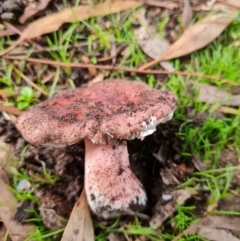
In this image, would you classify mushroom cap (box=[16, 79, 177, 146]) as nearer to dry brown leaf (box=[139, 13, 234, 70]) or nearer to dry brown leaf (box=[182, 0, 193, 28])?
dry brown leaf (box=[139, 13, 234, 70])

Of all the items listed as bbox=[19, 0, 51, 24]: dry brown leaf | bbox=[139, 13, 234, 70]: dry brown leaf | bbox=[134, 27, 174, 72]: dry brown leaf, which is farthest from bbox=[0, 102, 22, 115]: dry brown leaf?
bbox=[134, 27, 174, 72]: dry brown leaf

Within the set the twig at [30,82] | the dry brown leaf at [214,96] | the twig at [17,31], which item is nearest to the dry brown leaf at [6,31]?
the twig at [17,31]

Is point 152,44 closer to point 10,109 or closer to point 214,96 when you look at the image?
point 214,96

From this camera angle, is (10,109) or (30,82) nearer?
(10,109)

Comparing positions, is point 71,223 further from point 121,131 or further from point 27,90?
point 27,90

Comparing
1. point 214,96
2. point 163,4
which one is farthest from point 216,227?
point 163,4

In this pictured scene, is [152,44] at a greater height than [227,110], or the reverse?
[152,44]
